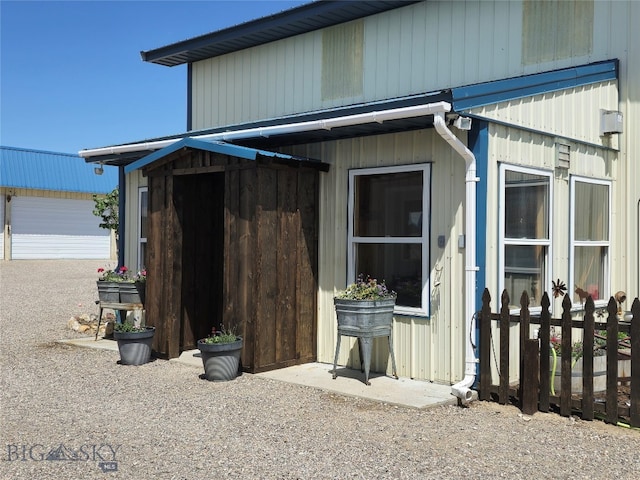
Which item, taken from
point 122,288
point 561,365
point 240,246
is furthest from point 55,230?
point 561,365

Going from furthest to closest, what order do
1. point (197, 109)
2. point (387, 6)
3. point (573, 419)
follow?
1. point (197, 109)
2. point (387, 6)
3. point (573, 419)

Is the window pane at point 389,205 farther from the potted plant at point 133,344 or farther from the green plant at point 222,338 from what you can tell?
the potted plant at point 133,344

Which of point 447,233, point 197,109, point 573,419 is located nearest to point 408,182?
point 447,233

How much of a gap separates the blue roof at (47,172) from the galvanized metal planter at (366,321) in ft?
67.3

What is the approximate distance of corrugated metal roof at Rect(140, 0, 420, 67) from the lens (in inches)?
415

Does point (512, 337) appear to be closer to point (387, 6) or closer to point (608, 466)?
point (608, 466)

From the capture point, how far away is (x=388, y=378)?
7301 millimetres

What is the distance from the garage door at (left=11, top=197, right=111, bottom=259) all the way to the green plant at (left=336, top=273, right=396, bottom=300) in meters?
23.2

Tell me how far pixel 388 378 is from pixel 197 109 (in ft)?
25.7

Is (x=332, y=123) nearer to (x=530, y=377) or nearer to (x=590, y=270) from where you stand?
(x=530, y=377)

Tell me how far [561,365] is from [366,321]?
1.98 m

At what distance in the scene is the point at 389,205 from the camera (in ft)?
24.8

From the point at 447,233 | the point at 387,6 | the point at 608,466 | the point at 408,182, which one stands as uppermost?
the point at 387,6

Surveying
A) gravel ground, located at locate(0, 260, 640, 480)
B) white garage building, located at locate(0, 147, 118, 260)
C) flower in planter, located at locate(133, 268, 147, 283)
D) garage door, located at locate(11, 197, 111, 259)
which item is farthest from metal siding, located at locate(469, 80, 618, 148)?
garage door, located at locate(11, 197, 111, 259)
